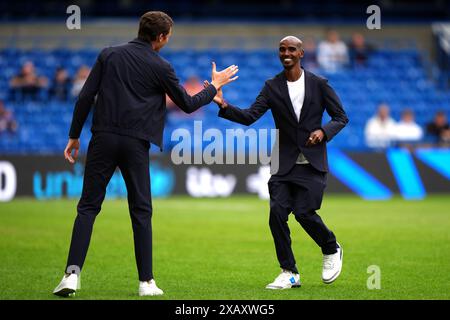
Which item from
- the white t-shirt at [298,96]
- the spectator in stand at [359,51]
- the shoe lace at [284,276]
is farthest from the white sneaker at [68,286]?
the spectator in stand at [359,51]

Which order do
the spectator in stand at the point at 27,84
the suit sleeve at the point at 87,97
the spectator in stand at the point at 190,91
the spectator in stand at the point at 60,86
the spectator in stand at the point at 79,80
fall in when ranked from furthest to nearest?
1. the spectator in stand at the point at 60,86
2. the spectator in stand at the point at 27,84
3. the spectator in stand at the point at 79,80
4. the spectator in stand at the point at 190,91
5. the suit sleeve at the point at 87,97

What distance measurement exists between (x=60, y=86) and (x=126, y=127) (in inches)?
675

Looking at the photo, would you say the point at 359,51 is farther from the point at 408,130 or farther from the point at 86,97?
the point at 86,97

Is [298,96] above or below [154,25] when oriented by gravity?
below

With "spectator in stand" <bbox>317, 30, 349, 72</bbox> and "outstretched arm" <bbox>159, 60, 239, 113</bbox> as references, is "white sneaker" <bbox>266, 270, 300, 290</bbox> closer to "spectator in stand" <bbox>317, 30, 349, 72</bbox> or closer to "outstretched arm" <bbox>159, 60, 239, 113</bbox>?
"outstretched arm" <bbox>159, 60, 239, 113</bbox>

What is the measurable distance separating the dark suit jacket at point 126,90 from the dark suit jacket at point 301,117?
931 mm

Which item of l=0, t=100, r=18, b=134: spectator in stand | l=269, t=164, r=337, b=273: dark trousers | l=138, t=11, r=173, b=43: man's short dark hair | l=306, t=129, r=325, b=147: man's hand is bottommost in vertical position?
l=269, t=164, r=337, b=273: dark trousers

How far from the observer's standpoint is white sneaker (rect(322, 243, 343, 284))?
9.28 m

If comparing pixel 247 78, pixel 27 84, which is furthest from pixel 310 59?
pixel 27 84

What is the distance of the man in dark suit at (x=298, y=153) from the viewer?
9.18 m

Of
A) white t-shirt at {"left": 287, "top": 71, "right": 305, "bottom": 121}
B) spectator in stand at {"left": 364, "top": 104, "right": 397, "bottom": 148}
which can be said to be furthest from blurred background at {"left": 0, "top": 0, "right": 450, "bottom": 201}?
white t-shirt at {"left": 287, "top": 71, "right": 305, "bottom": 121}

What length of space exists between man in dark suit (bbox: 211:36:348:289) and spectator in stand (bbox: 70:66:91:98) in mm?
15352

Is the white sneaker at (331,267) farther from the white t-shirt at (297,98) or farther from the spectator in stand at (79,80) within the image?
the spectator in stand at (79,80)

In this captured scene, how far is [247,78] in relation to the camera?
89.7ft
